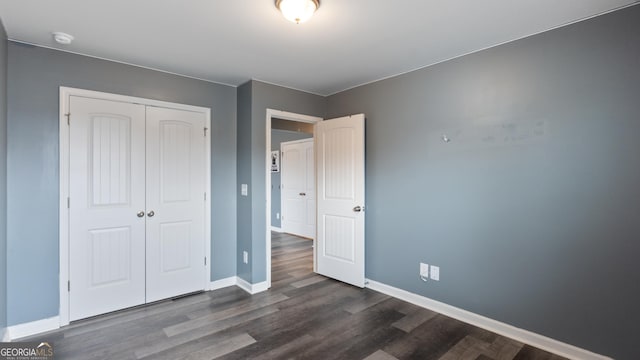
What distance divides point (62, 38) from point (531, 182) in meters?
3.90

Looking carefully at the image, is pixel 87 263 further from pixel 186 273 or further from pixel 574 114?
pixel 574 114

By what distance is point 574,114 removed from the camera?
7.31 feet

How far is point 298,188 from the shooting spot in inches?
268

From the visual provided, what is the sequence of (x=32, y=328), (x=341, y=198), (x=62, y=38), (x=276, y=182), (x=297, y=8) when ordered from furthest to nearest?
(x=276, y=182), (x=341, y=198), (x=32, y=328), (x=62, y=38), (x=297, y=8)

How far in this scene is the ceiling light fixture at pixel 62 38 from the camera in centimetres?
238

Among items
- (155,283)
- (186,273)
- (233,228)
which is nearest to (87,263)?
(155,283)

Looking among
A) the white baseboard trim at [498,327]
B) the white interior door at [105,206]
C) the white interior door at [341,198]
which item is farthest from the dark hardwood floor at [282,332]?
the white interior door at [341,198]

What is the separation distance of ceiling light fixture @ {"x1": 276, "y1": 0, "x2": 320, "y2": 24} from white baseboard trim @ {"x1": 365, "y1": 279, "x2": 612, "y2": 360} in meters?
2.79

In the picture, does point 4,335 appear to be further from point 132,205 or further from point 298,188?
point 298,188

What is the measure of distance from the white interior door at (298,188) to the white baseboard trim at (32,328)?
4281 mm

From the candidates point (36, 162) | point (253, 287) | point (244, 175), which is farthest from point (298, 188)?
point (36, 162)

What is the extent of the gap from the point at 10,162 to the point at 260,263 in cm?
238

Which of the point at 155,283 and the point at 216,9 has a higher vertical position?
the point at 216,9

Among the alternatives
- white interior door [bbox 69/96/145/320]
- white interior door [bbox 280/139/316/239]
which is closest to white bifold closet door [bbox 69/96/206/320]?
white interior door [bbox 69/96/145/320]
